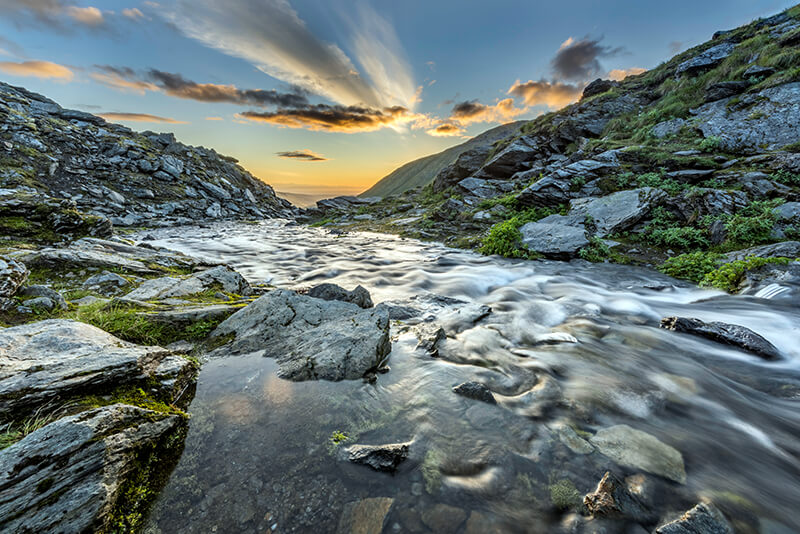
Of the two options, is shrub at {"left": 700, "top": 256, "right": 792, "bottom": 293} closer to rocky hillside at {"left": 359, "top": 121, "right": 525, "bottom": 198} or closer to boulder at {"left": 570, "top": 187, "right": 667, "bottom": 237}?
boulder at {"left": 570, "top": 187, "right": 667, "bottom": 237}

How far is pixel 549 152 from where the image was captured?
29094mm

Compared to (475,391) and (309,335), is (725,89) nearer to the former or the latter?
(475,391)

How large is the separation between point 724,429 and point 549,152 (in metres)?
30.6

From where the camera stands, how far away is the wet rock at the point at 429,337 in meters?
5.44

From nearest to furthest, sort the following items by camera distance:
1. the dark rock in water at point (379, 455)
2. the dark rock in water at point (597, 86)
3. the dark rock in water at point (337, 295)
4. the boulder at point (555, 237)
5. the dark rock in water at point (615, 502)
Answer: the dark rock in water at point (615, 502)
the dark rock in water at point (379, 455)
the dark rock in water at point (337, 295)
the boulder at point (555, 237)
the dark rock in water at point (597, 86)

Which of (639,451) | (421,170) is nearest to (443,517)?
(639,451)

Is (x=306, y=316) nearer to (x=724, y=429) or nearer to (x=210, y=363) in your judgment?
(x=210, y=363)

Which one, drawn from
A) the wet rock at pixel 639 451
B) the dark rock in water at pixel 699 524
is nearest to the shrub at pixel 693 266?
the wet rock at pixel 639 451

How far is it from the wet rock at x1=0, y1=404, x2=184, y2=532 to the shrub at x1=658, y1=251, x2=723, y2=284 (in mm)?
13840

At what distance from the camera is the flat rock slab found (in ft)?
8.87

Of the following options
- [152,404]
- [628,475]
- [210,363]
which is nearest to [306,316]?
[210,363]

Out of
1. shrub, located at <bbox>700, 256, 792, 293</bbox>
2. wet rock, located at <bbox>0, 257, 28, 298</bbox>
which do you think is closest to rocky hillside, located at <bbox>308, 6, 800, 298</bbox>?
shrub, located at <bbox>700, 256, 792, 293</bbox>

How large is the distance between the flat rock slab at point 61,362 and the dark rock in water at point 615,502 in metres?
5.02

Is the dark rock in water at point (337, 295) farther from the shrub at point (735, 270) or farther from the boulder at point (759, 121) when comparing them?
the boulder at point (759, 121)
